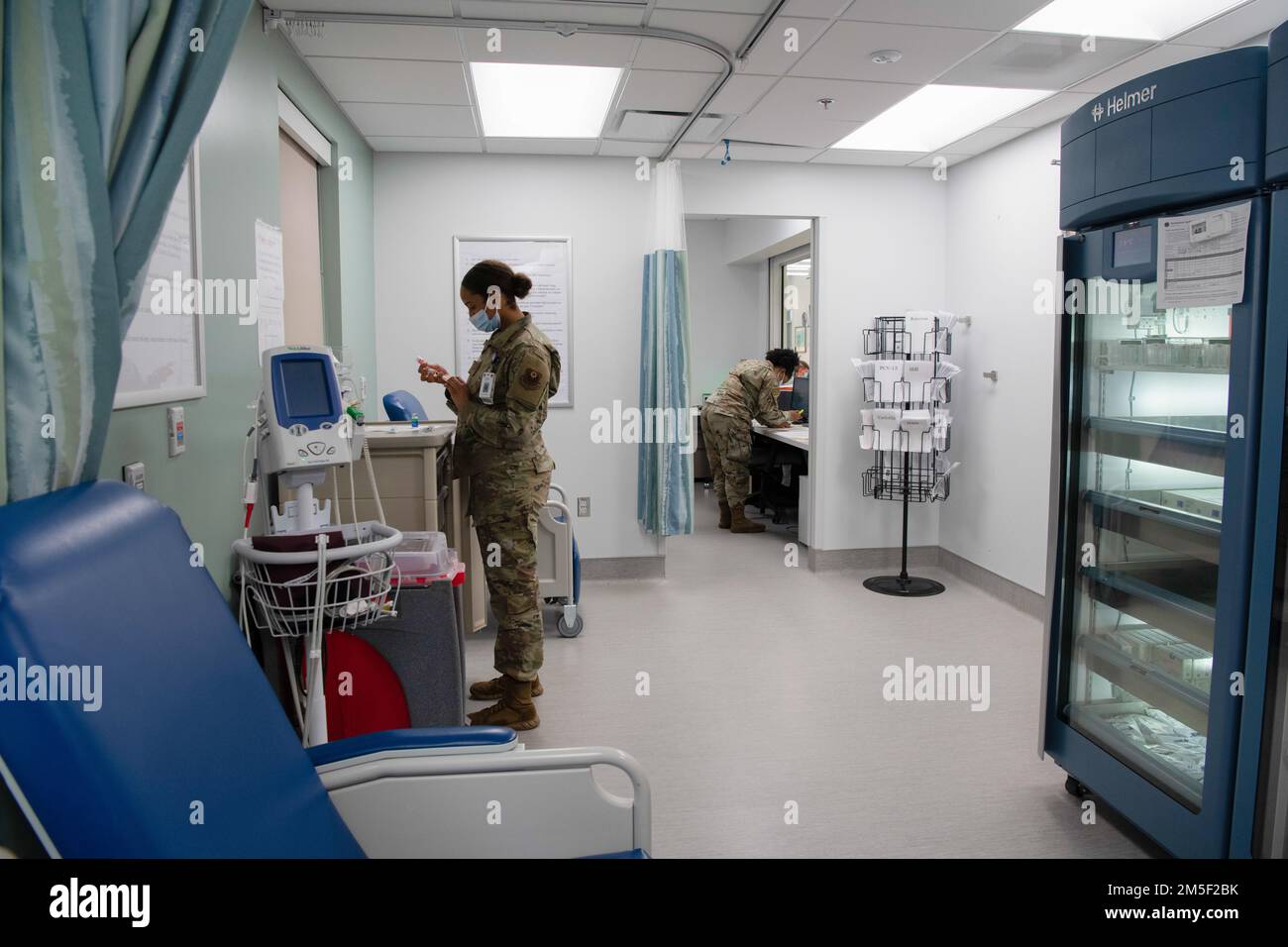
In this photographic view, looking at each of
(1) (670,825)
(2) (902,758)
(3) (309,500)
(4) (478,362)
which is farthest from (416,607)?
(2) (902,758)

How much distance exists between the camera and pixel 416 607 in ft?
7.86

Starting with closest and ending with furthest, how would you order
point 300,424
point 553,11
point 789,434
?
1. point 300,424
2. point 553,11
3. point 789,434

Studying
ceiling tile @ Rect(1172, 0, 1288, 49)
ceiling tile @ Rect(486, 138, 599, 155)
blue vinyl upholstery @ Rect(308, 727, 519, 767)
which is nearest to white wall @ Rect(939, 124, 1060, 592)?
ceiling tile @ Rect(1172, 0, 1288, 49)

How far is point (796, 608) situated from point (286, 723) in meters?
3.70

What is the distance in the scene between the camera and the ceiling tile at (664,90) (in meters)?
3.73

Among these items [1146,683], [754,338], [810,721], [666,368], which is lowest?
[810,721]

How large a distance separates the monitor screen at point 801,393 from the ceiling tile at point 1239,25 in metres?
4.18

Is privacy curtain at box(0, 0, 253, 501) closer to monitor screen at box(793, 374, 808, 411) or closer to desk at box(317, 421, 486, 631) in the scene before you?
desk at box(317, 421, 486, 631)

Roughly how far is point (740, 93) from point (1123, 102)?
1965 millimetres

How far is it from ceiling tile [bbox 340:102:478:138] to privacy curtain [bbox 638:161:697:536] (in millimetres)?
1145

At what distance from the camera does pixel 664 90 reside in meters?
3.93

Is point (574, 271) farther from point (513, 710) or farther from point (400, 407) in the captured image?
point (513, 710)

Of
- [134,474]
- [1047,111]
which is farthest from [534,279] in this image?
[134,474]
